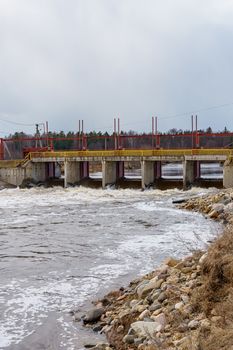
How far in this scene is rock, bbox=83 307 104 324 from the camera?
808 centimetres

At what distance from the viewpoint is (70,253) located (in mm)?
14602

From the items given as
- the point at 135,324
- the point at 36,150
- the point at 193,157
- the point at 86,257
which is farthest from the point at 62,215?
the point at 36,150

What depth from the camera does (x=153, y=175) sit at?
3922 centimetres

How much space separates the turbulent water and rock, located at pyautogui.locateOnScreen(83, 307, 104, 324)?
224 millimetres

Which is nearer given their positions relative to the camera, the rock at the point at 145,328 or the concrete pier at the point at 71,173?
the rock at the point at 145,328

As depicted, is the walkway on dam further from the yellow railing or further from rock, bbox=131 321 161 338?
rock, bbox=131 321 161 338

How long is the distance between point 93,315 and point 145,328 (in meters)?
1.90

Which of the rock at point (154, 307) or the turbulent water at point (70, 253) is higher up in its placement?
the rock at point (154, 307)

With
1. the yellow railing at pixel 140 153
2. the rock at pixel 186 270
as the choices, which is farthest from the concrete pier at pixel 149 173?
the rock at pixel 186 270

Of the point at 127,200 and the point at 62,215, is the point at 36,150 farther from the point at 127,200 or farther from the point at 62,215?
the point at 62,215

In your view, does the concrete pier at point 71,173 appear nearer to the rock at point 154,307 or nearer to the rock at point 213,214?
the rock at point 213,214

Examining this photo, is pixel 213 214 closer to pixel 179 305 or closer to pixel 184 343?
pixel 179 305

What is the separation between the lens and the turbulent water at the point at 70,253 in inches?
330

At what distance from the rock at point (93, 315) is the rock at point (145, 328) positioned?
4.88 feet
